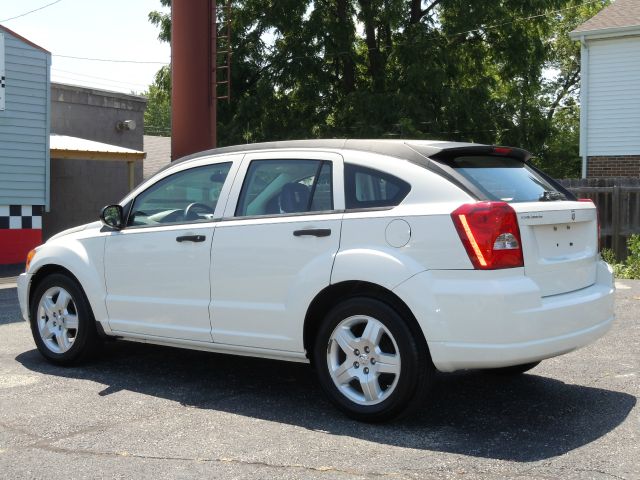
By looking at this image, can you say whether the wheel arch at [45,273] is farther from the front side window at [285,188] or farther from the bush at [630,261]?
the bush at [630,261]

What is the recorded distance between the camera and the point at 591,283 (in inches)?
205

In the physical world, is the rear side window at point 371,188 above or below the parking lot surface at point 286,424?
above

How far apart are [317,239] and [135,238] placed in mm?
1641

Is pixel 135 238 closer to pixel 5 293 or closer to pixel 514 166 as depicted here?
pixel 514 166

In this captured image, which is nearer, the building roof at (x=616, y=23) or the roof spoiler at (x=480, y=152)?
the roof spoiler at (x=480, y=152)

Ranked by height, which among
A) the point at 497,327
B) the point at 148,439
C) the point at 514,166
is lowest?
the point at 148,439

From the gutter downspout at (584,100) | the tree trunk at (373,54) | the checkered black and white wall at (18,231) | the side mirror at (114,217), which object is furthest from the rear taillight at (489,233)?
the tree trunk at (373,54)

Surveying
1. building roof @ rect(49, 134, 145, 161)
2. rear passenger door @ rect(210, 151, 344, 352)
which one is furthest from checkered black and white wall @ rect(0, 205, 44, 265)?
rear passenger door @ rect(210, 151, 344, 352)

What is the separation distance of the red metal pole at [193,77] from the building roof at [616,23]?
1071 cm

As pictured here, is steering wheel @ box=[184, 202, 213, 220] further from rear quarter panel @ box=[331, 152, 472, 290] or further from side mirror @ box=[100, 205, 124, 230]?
rear quarter panel @ box=[331, 152, 472, 290]

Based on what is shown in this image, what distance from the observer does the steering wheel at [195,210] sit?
18.9 feet

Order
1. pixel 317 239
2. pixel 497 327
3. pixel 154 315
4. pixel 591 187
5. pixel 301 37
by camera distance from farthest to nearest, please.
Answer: pixel 301 37 < pixel 591 187 < pixel 154 315 < pixel 317 239 < pixel 497 327

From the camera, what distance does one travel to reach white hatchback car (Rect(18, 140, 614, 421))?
14.8 ft

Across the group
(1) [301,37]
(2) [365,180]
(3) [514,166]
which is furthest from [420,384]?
(1) [301,37]
